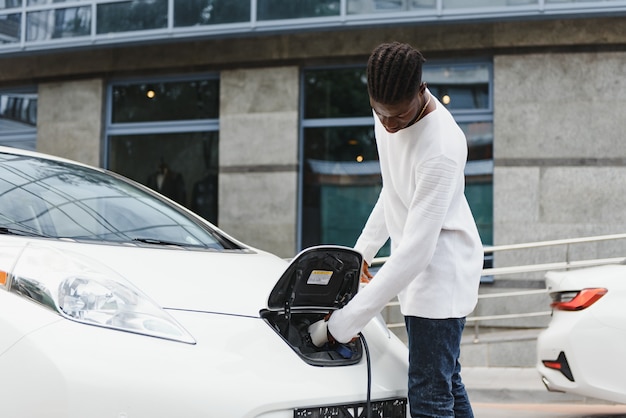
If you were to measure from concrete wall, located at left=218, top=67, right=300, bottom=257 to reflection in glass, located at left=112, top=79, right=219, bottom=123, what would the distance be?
38 centimetres

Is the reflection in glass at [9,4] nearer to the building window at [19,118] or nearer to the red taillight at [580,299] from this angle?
the building window at [19,118]

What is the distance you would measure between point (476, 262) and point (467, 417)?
0.65 m

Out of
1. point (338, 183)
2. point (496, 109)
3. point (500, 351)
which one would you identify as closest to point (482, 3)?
point (496, 109)

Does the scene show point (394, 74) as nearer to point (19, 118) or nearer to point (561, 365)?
point (561, 365)

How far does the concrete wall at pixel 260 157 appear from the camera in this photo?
998 centimetres

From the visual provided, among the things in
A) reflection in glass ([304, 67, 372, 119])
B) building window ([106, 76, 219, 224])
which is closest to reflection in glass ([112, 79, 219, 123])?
building window ([106, 76, 219, 224])

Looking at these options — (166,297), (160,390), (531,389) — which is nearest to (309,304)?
(166,297)

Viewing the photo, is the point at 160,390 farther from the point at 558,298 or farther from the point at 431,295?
the point at 558,298

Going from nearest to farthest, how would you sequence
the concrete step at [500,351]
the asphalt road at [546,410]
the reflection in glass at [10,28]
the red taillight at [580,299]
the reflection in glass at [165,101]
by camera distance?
the red taillight at [580,299] < the asphalt road at [546,410] < the concrete step at [500,351] < the reflection in glass at [165,101] < the reflection in glass at [10,28]

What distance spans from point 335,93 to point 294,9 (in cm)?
120

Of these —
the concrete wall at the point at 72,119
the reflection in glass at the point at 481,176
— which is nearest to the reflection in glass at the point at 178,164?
the concrete wall at the point at 72,119

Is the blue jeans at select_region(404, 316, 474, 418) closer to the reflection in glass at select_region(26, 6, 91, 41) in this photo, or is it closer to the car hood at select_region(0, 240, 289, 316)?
the car hood at select_region(0, 240, 289, 316)

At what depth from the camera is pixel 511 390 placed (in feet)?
21.1

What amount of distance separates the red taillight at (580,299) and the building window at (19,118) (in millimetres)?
8745
